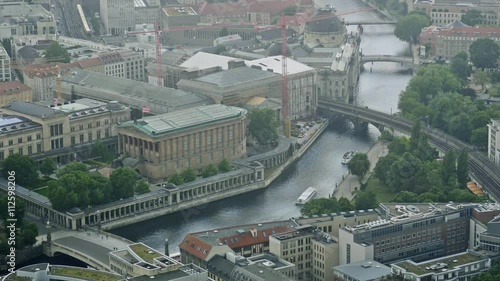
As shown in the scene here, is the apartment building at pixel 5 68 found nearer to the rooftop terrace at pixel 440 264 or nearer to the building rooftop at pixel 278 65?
the building rooftop at pixel 278 65

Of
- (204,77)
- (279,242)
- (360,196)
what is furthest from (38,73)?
(279,242)

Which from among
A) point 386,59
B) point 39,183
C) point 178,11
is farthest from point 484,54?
point 39,183

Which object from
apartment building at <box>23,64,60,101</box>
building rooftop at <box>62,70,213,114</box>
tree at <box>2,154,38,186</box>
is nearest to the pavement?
building rooftop at <box>62,70,213,114</box>

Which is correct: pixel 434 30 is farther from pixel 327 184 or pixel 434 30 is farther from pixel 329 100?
pixel 327 184

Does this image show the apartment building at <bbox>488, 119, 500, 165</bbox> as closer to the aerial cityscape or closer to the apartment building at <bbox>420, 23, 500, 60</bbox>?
→ the aerial cityscape

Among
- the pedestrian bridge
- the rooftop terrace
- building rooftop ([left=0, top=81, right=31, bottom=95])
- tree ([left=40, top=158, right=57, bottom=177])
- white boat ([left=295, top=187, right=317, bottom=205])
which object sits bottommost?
the pedestrian bridge

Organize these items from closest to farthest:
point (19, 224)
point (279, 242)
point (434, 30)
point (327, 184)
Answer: point (279, 242) < point (19, 224) < point (327, 184) < point (434, 30)

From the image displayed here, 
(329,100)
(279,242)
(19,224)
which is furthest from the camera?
(329,100)
